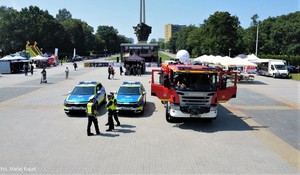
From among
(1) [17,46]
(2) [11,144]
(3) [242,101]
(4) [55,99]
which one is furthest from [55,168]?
(1) [17,46]

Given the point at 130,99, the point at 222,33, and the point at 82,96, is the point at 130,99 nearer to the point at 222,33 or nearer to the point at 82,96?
the point at 82,96

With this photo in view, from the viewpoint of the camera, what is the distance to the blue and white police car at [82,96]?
15.2 metres

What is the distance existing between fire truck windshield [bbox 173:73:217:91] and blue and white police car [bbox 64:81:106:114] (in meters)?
5.05

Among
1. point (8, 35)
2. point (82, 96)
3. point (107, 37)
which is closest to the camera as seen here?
point (82, 96)

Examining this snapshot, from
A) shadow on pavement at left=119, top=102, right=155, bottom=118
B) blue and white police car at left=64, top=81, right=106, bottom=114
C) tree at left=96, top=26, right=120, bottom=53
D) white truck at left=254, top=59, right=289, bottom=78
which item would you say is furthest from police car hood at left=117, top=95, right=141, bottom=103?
tree at left=96, top=26, right=120, bottom=53

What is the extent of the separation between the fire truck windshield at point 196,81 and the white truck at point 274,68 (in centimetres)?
2847

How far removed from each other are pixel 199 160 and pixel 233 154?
1.40 meters

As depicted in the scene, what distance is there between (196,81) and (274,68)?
97.1 ft

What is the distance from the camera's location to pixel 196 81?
13344 mm

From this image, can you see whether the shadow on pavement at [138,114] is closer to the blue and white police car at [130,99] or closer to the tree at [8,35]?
the blue and white police car at [130,99]

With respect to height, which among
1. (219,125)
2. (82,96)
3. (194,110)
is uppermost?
(82,96)

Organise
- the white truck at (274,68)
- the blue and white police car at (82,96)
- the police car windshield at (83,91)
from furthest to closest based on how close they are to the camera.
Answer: the white truck at (274,68) < the police car windshield at (83,91) < the blue and white police car at (82,96)

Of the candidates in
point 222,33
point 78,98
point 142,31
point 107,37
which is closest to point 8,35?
point 142,31

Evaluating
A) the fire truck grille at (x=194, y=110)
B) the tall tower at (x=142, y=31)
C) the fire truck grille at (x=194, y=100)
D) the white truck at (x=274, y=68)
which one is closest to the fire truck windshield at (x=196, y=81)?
the fire truck grille at (x=194, y=100)
